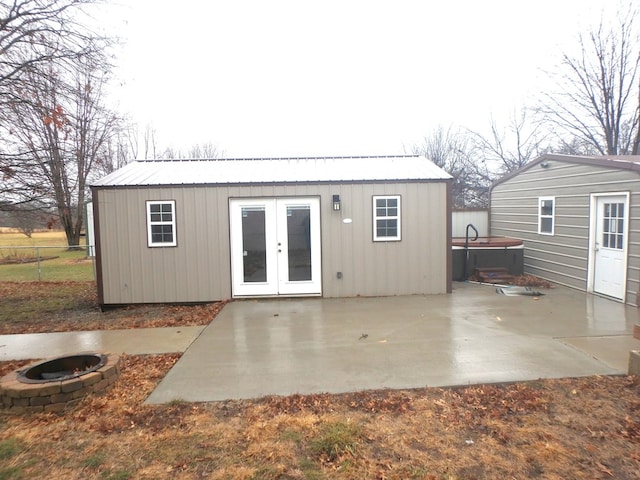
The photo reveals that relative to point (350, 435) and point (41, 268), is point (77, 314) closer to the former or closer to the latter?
point (350, 435)

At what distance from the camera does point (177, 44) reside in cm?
1004

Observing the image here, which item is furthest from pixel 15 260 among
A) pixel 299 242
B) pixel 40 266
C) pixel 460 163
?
pixel 460 163

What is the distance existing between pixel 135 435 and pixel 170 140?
96.0ft

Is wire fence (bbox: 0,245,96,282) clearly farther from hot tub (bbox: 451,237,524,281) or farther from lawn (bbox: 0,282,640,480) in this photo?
hot tub (bbox: 451,237,524,281)

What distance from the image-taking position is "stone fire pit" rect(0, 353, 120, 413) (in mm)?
3502

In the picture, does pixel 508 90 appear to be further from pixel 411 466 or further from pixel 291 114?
pixel 411 466

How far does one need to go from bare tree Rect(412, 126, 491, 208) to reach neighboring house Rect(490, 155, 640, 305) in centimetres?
1403

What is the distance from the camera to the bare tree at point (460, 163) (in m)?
25.3

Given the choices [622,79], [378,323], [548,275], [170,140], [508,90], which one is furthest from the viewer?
[170,140]

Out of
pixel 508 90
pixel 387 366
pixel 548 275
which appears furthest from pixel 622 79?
pixel 387 366

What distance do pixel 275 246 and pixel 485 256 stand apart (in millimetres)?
5575

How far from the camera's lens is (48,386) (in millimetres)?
3547

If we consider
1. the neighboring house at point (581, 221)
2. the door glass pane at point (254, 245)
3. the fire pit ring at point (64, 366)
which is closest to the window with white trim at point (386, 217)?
the door glass pane at point (254, 245)

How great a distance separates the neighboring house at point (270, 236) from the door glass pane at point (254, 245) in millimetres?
21
